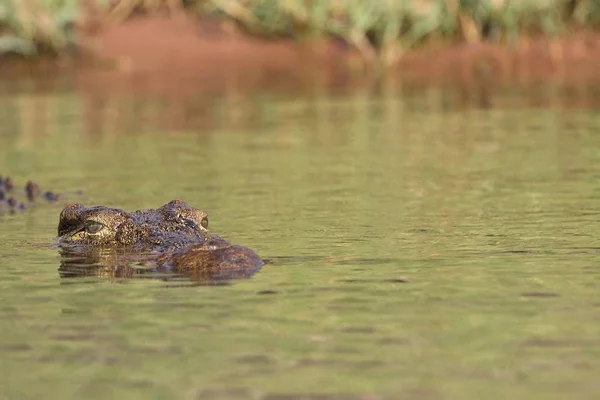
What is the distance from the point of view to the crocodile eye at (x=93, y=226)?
995cm

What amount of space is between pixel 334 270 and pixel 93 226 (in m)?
1.89

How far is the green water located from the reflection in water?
0.43ft

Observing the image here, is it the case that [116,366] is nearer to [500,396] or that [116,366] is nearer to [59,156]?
[500,396]

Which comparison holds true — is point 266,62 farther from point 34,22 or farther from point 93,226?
point 93,226

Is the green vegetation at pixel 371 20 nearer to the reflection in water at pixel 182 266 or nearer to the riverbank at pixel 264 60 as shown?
the riverbank at pixel 264 60

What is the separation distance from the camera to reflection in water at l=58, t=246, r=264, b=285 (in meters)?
8.66

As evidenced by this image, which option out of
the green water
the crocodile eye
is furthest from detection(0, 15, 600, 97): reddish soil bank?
the crocodile eye

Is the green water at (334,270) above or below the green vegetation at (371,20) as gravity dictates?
below

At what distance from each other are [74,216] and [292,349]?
3.59 metres

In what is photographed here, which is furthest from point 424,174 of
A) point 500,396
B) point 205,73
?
point 205,73

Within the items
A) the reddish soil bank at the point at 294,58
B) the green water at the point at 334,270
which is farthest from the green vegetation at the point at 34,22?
the green water at the point at 334,270

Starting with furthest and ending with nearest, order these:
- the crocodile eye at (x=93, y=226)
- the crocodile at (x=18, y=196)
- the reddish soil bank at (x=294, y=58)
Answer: the reddish soil bank at (x=294, y=58) → the crocodile at (x=18, y=196) → the crocodile eye at (x=93, y=226)

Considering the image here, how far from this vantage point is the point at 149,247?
9.66 m

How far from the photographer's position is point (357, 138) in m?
16.7
